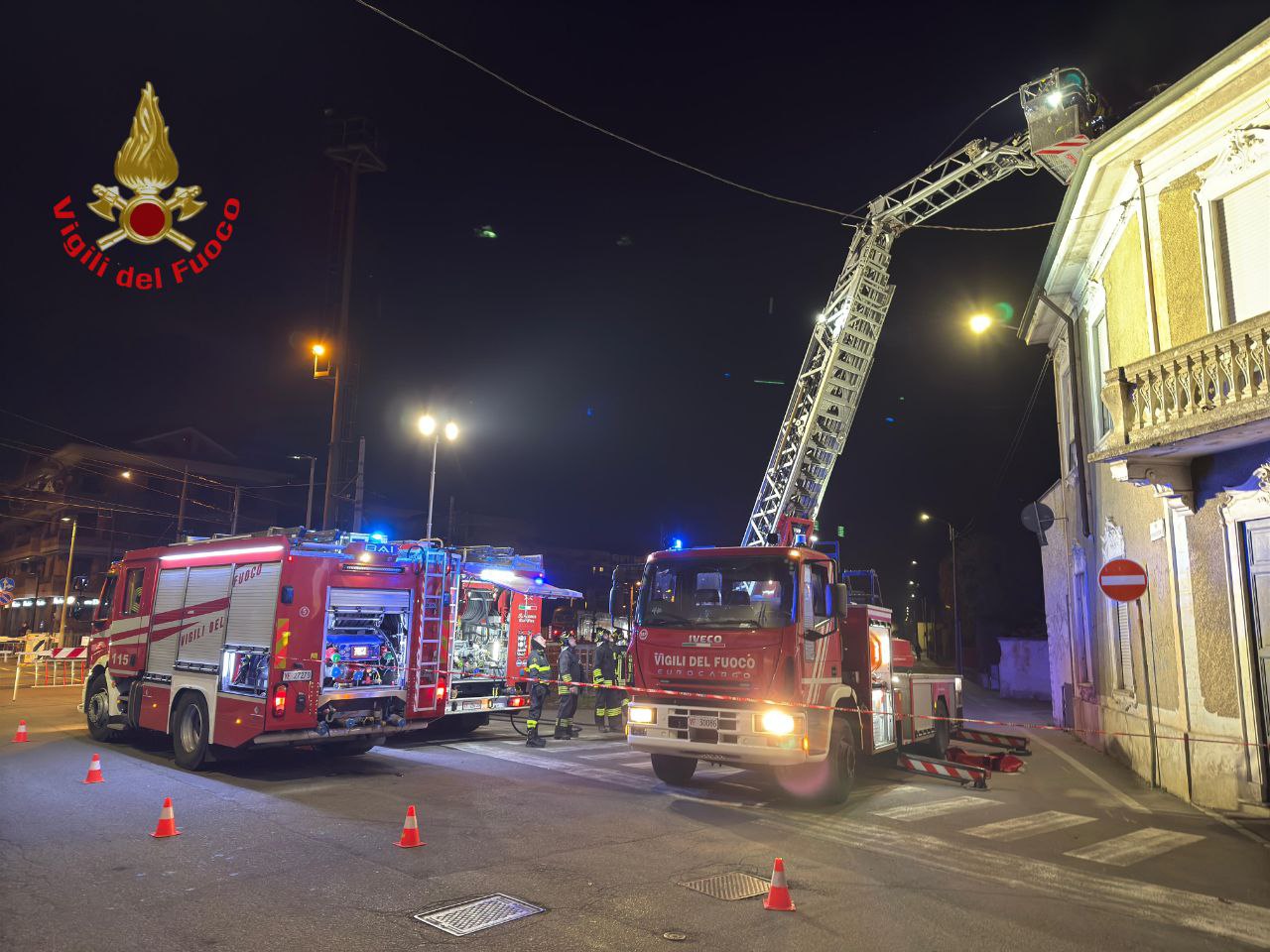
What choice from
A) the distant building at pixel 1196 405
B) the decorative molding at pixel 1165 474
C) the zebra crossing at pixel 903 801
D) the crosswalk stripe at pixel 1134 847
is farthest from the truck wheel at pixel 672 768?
the decorative molding at pixel 1165 474

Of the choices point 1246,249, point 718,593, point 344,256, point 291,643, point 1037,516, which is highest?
point 344,256

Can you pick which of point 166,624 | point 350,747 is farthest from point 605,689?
point 166,624

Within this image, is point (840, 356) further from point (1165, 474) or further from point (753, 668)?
point (753, 668)

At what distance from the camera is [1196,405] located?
900 cm

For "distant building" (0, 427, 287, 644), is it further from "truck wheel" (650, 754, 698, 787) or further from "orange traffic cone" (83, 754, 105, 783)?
"truck wheel" (650, 754, 698, 787)

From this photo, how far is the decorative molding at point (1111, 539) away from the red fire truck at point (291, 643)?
9572mm

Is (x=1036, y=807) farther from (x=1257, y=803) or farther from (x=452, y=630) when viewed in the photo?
(x=452, y=630)

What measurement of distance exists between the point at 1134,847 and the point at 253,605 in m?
10.1

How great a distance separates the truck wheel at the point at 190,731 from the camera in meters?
10.1

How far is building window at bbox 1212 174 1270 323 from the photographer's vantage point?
9.29 meters

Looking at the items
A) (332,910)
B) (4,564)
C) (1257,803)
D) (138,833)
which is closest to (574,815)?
(332,910)

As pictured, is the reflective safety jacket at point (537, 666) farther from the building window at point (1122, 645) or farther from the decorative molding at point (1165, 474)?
the building window at point (1122, 645)

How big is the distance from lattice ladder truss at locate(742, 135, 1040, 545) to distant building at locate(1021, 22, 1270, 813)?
5.27 meters

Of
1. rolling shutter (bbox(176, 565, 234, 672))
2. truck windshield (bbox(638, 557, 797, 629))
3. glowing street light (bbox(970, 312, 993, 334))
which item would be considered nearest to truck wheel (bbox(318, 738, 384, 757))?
rolling shutter (bbox(176, 565, 234, 672))
